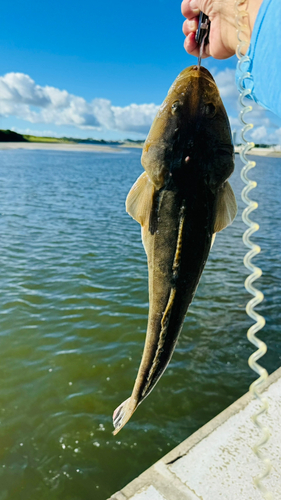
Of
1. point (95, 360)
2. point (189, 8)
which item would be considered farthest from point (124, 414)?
point (95, 360)

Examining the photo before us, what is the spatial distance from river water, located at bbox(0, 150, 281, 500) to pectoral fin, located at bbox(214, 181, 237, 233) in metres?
4.31

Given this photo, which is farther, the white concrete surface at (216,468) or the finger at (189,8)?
the white concrete surface at (216,468)

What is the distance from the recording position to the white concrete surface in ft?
10.7

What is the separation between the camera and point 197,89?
1.72m

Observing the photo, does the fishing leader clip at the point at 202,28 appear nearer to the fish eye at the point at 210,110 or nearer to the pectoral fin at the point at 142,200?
the fish eye at the point at 210,110

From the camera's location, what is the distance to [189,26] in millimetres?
2547

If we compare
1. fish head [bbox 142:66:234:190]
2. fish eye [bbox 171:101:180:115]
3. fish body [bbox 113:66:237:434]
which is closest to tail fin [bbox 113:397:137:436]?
fish body [bbox 113:66:237:434]

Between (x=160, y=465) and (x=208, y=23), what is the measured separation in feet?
12.7

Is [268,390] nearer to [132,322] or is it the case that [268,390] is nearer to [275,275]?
[132,322]

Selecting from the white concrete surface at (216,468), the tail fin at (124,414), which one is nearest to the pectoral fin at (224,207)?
the tail fin at (124,414)

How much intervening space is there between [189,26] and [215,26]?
28cm

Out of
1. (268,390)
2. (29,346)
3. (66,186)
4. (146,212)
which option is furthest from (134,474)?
(66,186)

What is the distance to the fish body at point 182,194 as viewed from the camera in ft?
5.36

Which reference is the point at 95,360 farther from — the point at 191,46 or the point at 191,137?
the point at 191,137
